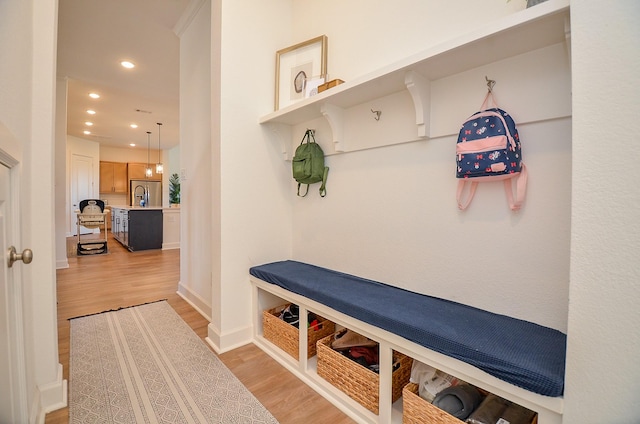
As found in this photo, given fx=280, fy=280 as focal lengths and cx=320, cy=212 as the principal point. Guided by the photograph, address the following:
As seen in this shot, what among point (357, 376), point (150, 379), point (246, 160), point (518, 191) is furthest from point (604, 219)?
point (150, 379)

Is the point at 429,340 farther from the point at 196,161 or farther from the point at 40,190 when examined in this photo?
the point at 196,161

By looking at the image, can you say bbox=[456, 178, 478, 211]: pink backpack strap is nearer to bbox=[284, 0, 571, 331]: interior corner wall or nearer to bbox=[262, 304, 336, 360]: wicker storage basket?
bbox=[284, 0, 571, 331]: interior corner wall

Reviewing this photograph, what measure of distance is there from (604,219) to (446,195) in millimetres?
686

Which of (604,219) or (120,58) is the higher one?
(120,58)

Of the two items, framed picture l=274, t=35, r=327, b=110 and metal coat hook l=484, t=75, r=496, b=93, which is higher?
framed picture l=274, t=35, r=327, b=110

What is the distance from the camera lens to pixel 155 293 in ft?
9.98

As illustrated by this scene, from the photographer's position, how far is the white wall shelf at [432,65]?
3.11 ft

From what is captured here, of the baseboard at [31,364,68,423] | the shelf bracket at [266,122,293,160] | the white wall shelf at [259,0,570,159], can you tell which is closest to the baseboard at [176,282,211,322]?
the baseboard at [31,364,68,423]

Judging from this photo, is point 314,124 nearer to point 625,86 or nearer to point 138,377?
point 625,86

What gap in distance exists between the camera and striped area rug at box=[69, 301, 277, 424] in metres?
1.31

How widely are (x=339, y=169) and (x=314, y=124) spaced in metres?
0.41

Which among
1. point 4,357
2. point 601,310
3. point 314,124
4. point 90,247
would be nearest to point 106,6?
point 314,124

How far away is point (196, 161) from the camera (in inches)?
107

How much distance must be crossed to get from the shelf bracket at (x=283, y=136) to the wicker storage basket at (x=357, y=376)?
4.64 feet
